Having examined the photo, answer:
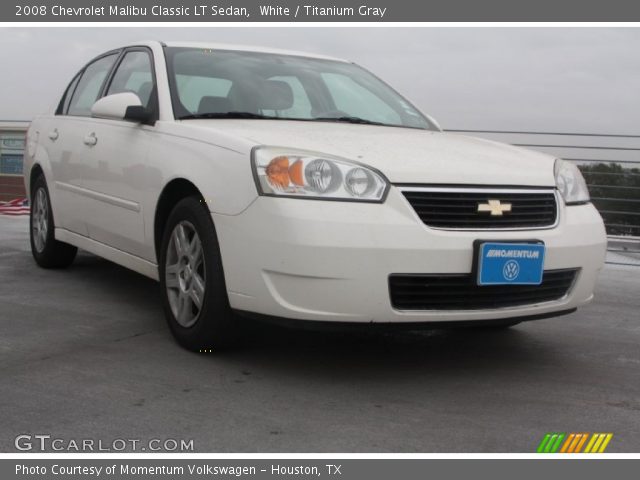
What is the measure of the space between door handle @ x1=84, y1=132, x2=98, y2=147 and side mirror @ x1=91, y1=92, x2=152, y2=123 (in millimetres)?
442

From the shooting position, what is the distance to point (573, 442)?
314 centimetres

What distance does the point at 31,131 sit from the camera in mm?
6801

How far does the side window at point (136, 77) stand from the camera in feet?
16.4

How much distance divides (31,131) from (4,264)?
3.32 feet

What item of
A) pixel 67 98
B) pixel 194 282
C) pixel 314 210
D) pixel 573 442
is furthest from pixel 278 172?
pixel 67 98

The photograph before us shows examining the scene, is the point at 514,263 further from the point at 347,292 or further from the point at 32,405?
the point at 32,405

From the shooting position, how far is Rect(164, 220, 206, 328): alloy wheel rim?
13.5 feet

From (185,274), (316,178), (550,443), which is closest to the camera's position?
(550,443)

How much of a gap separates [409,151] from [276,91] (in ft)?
3.87

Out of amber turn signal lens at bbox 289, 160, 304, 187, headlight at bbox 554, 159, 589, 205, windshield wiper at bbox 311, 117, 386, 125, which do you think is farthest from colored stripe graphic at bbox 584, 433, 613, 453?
windshield wiper at bbox 311, 117, 386, 125

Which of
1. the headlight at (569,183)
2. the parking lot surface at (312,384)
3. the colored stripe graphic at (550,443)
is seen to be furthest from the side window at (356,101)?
the colored stripe graphic at (550,443)

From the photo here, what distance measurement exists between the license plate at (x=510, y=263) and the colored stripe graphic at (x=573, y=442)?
0.74 metres

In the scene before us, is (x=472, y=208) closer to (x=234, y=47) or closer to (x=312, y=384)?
(x=312, y=384)

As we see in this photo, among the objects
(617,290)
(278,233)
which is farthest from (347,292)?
(617,290)
